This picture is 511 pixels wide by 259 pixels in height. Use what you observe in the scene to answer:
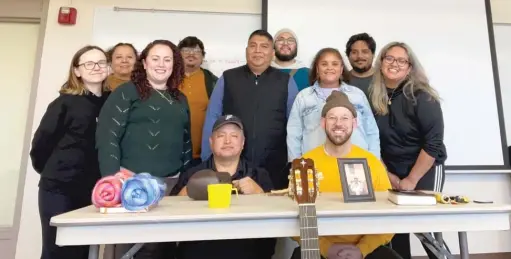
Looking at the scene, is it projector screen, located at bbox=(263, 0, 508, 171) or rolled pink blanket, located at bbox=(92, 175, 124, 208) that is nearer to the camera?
rolled pink blanket, located at bbox=(92, 175, 124, 208)

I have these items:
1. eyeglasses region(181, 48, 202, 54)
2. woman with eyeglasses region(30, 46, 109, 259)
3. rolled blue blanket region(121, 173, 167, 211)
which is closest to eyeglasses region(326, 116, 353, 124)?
rolled blue blanket region(121, 173, 167, 211)

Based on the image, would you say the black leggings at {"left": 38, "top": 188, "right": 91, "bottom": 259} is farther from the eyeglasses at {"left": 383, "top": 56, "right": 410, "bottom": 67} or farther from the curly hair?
the eyeglasses at {"left": 383, "top": 56, "right": 410, "bottom": 67}

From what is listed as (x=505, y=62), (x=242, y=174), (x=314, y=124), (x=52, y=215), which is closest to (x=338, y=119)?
(x=314, y=124)

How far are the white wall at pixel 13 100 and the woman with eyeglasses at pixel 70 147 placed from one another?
4.75 feet

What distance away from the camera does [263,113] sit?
1993mm

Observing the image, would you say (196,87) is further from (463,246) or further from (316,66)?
(463,246)

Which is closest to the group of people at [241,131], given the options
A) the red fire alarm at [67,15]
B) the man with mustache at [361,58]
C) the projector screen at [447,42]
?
the man with mustache at [361,58]

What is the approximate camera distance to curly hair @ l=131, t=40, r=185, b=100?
1.60m

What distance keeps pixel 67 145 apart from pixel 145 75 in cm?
48

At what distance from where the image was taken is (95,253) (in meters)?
0.99

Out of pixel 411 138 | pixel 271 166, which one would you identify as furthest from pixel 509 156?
pixel 271 166

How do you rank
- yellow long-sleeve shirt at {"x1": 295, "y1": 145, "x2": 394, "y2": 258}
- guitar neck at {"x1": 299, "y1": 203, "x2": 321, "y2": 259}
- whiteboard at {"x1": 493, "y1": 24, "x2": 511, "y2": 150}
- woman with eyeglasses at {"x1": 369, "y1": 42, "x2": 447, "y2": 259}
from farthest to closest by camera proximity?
whiteboard at {"x1": 493, "y1": 24, "x2": 511, "y2": 150} → woman with eyeglasses at {"x1": 369, "y1": 42, "x2": 447, "y2": 259} → yellow long-sleeve shirt at {"x1": 295, "y1": 145, "x2": 394, "y2": 258} → guitar neck at {"x1": 299, "y1": 203, "x2": 321, "y2": 259}

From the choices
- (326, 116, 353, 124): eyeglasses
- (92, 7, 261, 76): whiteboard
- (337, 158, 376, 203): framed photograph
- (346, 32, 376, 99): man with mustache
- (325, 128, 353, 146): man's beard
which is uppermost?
(92, 7, 261, 76): whiteboard

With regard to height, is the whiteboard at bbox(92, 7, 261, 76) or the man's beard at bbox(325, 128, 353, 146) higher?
the whiteboard at bbox(92, 7, 261, 76)
